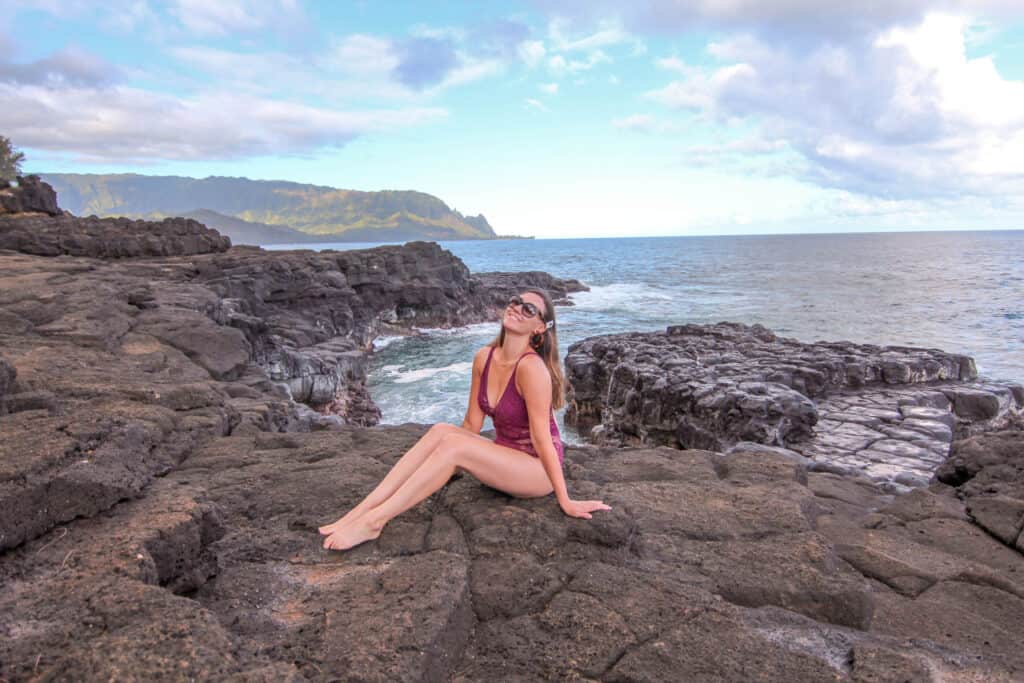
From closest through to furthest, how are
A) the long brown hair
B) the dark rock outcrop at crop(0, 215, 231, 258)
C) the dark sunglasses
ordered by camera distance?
the dark sunglasses < the long brown hair < the dark rock outcrop at crop(0, 215, 231, 258)

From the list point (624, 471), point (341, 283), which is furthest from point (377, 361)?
point (624, 471)

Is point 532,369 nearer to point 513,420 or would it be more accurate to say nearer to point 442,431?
point 513,420

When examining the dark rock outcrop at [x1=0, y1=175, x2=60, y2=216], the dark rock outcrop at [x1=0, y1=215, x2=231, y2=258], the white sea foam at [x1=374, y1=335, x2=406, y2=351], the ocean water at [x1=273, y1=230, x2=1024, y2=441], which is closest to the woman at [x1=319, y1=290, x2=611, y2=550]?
the ocean water at [x1=273, y1=230, x2=1024, y2=441]

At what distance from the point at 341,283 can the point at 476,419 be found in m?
30.6

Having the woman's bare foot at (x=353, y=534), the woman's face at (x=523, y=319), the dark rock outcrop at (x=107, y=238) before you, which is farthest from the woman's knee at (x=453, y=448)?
the dark rock outcrop at (x=107, y=238)

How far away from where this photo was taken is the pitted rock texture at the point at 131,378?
3730 mm

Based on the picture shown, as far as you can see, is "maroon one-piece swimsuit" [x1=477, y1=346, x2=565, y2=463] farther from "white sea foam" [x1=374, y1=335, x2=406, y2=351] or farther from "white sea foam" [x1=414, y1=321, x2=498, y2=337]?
"white sea foam" [x1=414, y1=321, x2=498, y2=337]

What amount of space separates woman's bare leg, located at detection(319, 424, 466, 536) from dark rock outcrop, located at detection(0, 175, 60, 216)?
41869 millimetres

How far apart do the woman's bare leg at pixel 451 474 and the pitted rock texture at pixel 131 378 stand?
5.06 feet

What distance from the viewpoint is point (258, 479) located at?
4922 millimetres

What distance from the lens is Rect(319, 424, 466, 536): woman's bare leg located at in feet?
12.9

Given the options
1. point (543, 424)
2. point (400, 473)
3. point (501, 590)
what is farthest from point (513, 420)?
point (501, 590)

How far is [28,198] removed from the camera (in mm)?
35031

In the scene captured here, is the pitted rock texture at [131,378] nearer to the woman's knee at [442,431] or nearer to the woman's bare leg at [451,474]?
the woman's bare leg at [451,474]
